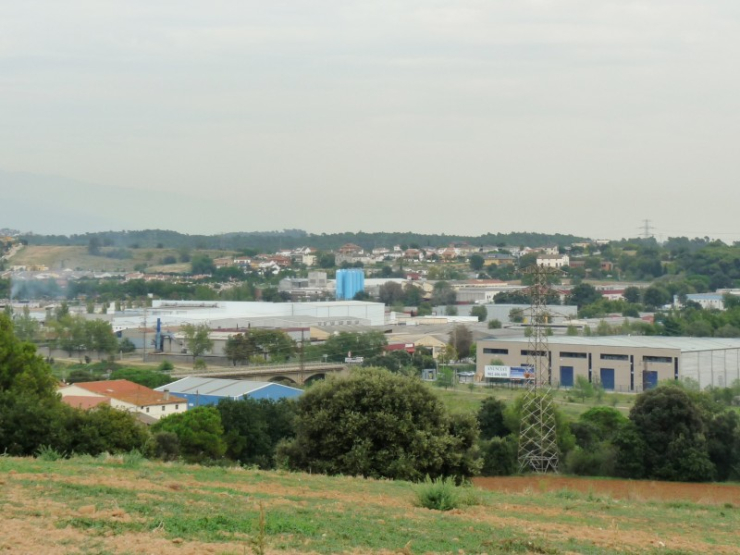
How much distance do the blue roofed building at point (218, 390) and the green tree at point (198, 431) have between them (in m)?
10.7

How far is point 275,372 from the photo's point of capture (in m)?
49.7

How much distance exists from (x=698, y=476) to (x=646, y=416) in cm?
176

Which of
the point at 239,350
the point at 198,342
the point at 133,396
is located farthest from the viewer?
the point at 198,342

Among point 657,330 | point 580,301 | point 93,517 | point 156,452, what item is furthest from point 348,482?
point 580,301

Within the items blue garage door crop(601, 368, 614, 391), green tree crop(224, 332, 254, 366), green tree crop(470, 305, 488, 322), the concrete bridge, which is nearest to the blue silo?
green tree crop(470, 305, 488, 322)

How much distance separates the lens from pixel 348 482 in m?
12.4

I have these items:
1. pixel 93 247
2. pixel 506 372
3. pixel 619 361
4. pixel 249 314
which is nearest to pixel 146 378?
pixel 506 372

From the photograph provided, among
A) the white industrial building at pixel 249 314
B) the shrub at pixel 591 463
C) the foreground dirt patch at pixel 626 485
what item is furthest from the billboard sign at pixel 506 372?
the foreground dirt patch at pixel 626 485

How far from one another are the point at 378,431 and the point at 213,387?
76.4 feet

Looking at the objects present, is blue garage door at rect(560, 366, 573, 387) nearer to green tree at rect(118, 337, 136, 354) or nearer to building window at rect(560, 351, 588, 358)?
building window at rect(560, 351, 588, 358)

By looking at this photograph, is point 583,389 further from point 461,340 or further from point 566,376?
point 461,340

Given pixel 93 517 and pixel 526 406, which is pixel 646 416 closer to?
pixel 526 406

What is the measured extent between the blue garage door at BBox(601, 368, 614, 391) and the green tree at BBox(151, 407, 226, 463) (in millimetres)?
26703

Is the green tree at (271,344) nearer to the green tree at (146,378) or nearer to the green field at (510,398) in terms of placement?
the green field at (510,398)
